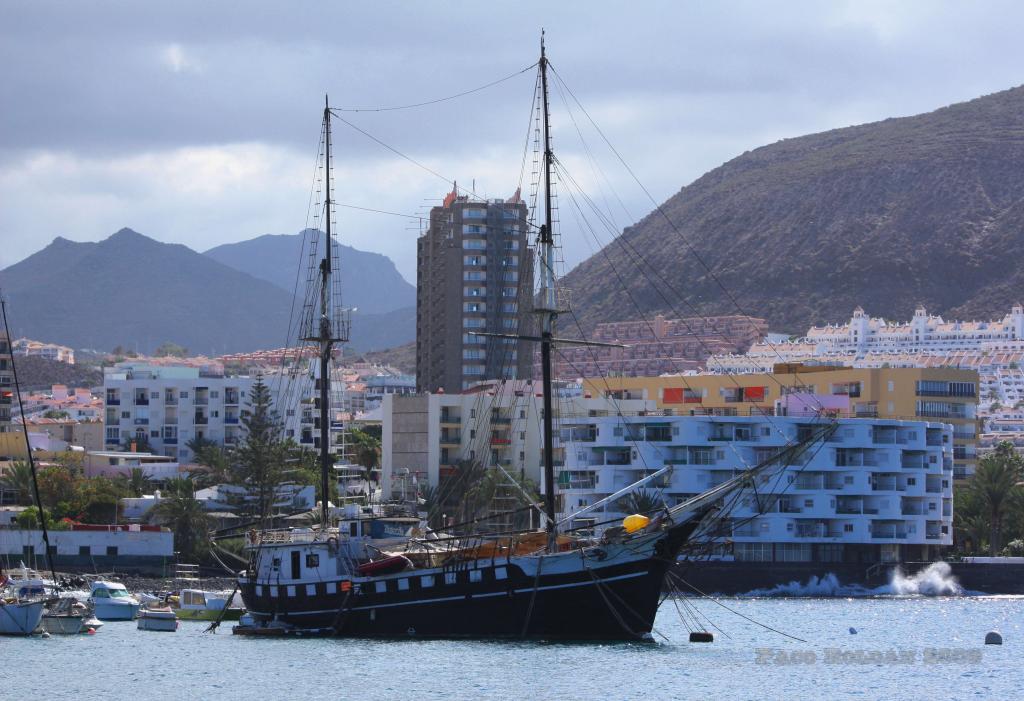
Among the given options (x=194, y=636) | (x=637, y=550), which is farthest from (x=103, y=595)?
(x=637, y=550)

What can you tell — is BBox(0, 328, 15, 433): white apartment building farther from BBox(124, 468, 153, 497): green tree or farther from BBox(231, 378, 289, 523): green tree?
BBox(231, 378, 289, 523): green tree

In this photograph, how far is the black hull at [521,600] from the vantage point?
67312mm

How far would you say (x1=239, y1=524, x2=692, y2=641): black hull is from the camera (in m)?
67.3

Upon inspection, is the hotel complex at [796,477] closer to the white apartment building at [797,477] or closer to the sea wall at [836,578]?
the white apartment building at [797,477]

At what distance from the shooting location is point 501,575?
68188mm

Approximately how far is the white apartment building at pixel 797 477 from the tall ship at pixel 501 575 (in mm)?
49042

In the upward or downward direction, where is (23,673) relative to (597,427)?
downward

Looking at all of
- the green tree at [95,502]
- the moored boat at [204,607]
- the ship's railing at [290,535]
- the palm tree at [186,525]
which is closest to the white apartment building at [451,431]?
the palm tree at [186,525]

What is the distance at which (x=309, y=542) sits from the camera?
7381 cm

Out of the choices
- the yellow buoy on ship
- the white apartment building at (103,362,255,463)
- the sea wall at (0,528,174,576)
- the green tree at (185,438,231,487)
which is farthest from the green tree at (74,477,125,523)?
the yellow buoy on ship

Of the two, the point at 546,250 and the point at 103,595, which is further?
the point at 103,595

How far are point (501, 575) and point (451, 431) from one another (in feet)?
299

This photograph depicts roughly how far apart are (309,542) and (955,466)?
306 feet

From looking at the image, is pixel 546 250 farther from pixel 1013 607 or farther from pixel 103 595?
pixel 1013 607
